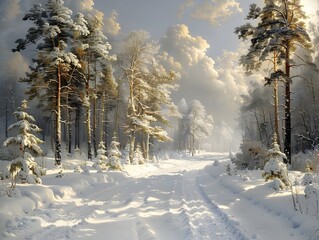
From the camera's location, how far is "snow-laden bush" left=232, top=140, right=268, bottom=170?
1934cm

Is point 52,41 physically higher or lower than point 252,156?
higher

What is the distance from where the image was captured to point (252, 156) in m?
19.9

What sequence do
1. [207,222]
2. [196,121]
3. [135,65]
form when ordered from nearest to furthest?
1. [207,222]
2. [135,65]
3. [196,121]

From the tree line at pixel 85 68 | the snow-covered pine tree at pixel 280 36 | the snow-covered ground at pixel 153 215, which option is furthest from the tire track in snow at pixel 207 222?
the tree line at pixel 85 68

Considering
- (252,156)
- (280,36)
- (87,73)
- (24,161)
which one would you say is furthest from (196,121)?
(24,161)

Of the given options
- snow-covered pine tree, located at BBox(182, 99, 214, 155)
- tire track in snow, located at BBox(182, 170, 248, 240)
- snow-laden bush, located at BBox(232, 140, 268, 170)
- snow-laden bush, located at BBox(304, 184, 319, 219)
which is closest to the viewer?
tire track in snow, located at BBox(182, 170, 248, 240)

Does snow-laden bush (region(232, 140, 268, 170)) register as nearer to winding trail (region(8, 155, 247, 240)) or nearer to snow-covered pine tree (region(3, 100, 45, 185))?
winding trail (region(8, 155, 247, 240))

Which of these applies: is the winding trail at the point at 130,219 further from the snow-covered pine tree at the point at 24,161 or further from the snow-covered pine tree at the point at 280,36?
the snow-covered pine tree at the point at 280,36

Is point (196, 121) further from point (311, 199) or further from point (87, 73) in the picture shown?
point (311, 199)

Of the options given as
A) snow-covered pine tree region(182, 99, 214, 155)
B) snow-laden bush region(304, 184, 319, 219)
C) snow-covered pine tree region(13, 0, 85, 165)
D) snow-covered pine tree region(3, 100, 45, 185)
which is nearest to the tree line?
snow-covered pine tree region(13, 0, 85, 165)

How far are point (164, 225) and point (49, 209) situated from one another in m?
3.88

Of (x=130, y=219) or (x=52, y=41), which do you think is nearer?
(x=130, y=219)

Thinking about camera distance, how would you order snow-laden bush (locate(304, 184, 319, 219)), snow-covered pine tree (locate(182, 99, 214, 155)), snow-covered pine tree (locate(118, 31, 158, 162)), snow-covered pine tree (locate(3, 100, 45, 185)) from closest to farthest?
snow-laden bush (locate(304, 184, 319, 219)) → snow-covered pine tree (locate(3, 100, 45, 185)) → snow-covered pine tree (locate(118, 31, 158, 162)) → snow-covered pine tree (locate(182, 99, 214, 155))

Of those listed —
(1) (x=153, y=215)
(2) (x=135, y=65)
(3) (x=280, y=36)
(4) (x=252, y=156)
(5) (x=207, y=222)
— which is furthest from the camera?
(2) (x=135, y=65)
